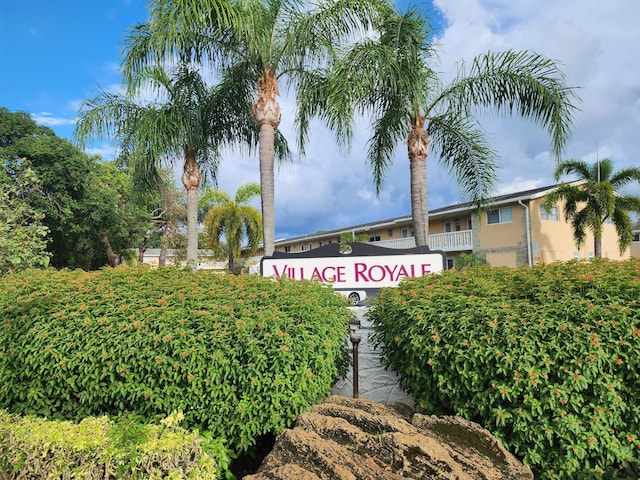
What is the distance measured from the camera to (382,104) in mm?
8703

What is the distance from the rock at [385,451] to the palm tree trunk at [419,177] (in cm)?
593

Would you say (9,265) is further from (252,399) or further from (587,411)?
(587,411)

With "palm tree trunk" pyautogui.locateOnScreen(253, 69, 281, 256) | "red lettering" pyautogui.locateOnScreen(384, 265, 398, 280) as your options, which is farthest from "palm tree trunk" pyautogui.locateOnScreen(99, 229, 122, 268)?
"red lettering" pyautogui.locateOnScreen(384, 265, 398, 280)

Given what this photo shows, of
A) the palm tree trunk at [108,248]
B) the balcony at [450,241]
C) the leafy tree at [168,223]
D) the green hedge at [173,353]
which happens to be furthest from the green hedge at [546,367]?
the leafy tree at [168,223]

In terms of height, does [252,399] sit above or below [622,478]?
above

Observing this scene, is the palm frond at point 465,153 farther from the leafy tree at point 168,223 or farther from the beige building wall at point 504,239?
the leafy tree at point 168,223

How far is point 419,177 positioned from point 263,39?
14.5 ft

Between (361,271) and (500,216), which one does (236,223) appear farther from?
(361,271)

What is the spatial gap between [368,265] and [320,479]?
317 centimetres

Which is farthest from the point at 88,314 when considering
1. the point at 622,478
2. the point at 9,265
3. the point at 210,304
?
the point at 9,265

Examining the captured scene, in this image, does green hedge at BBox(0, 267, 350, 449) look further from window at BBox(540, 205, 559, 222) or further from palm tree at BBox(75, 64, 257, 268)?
window at BBox(540, 205, 559, 222)

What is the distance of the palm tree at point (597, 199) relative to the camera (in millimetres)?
19016

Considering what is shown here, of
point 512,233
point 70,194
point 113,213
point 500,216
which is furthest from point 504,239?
point 70,194

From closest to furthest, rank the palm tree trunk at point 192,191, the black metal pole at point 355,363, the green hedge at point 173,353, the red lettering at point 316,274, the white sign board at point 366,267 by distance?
the green hedge at point 173,353, the black metal pole at point 355,363, the white sign board at point 366,267, the red lettering at point 316,274, the palm tree trunk at point 192,191
